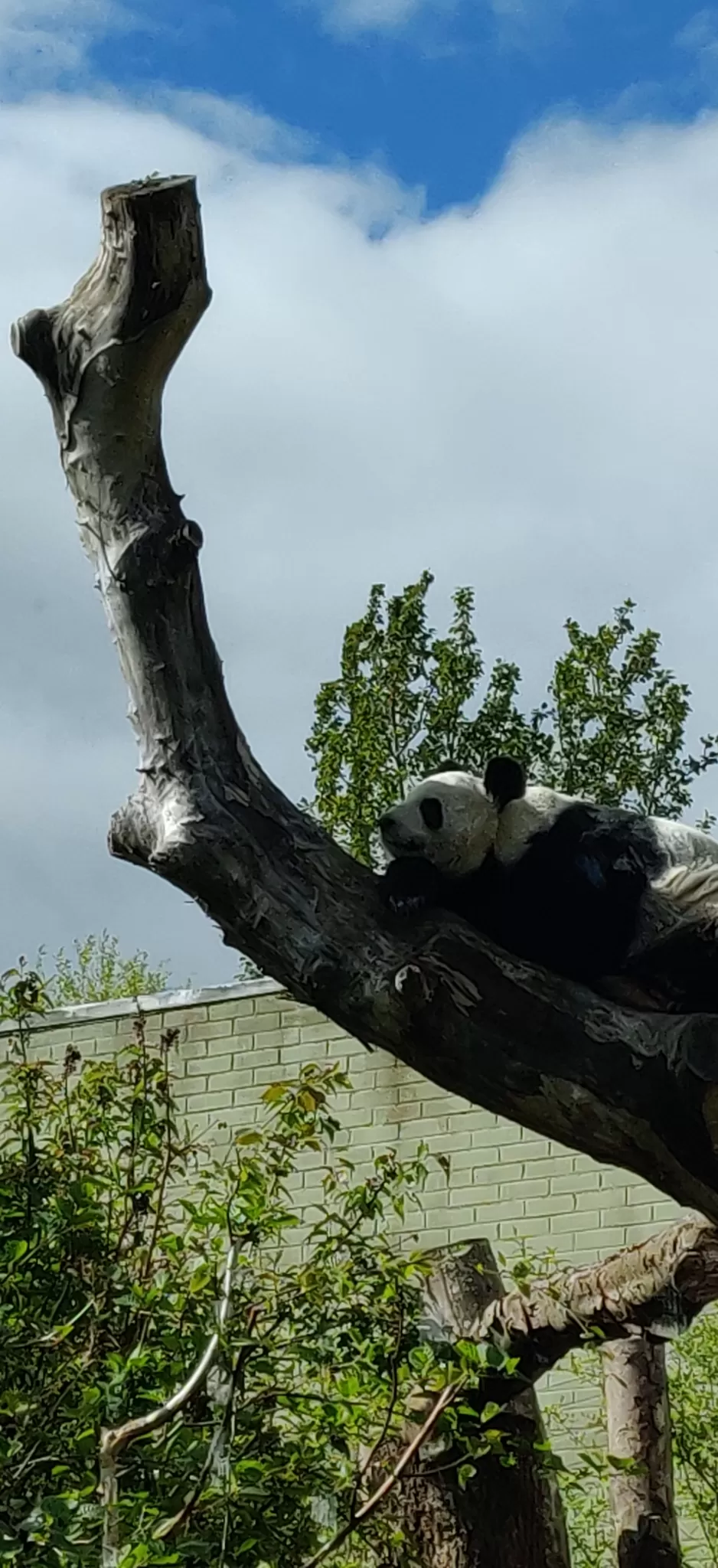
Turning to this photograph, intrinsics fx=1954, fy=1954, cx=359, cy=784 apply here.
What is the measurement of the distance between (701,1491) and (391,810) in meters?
4.05

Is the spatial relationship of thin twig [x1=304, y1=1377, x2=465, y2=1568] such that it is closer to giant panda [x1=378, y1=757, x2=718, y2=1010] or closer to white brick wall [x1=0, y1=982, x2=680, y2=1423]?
giant panda [x1=378, y1=757, x2=718, y2=1010]

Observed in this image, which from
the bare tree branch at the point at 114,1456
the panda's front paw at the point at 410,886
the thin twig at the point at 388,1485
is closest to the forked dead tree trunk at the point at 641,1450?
the thin twig at the point at 388,1485

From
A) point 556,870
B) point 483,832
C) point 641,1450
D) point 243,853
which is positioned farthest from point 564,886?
point 641,1450

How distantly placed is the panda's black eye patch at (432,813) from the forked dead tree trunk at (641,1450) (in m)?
2.20

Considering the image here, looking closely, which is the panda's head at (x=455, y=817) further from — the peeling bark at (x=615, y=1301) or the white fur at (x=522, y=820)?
the peeling bark at (x=615, y=1301)

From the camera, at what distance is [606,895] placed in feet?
14.9

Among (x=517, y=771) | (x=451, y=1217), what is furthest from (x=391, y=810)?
(x=451, y=1217)

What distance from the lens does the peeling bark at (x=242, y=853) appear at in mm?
3398

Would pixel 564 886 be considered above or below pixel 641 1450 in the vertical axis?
above

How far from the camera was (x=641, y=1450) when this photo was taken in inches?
247

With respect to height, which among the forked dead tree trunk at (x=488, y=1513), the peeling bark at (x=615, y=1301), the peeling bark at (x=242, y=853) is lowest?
the forked dead tree trunk at (x=488, y=1513)

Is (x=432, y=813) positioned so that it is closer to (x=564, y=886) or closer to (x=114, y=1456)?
(x=564, y=886)

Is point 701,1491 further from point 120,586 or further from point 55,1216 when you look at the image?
point 120,586

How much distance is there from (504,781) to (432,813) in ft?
0.68
